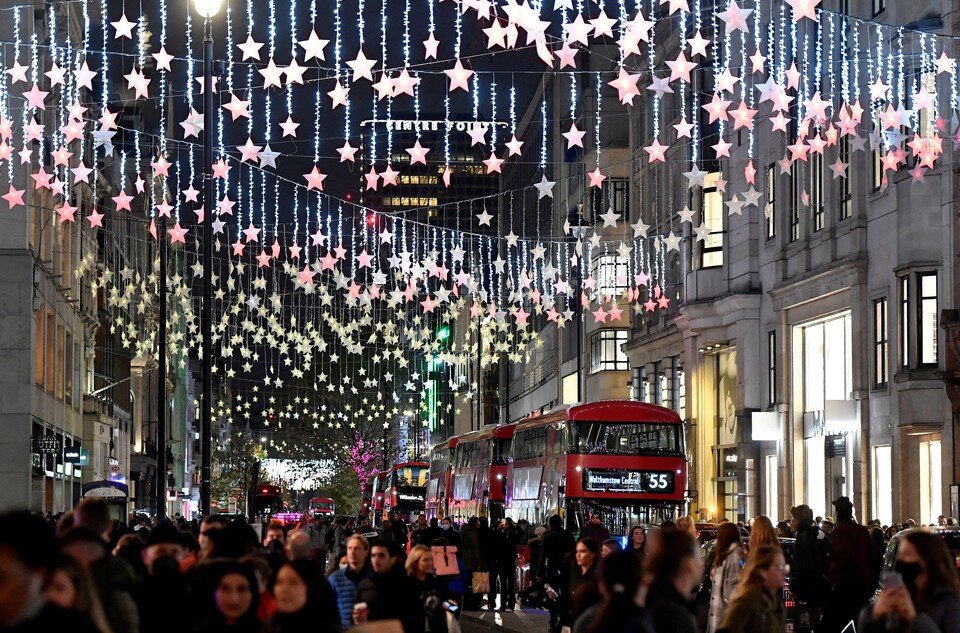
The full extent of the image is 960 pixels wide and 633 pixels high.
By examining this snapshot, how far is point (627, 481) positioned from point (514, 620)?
23.3 feet

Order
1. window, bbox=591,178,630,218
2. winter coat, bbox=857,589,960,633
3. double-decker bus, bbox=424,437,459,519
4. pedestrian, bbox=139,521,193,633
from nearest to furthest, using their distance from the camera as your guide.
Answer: winter coat, bbox=857,589,960,633, pedestrian, bbox=139,521,193,633, double-decker bus, bbox=424,437,459,519, window, bbox=591,178,630,218

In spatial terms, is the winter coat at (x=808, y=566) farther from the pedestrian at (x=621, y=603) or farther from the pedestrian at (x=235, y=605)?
the pedestrian at (x=235, y=605)

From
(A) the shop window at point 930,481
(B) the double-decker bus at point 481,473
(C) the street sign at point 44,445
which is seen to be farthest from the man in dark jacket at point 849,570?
(C) the street sign at point 44,445

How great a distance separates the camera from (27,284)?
44.9 meters

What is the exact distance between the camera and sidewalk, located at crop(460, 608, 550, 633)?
85.5 ft

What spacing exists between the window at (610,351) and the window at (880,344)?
31.5 m

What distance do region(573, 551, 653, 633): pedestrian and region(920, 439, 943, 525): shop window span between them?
1175 inches

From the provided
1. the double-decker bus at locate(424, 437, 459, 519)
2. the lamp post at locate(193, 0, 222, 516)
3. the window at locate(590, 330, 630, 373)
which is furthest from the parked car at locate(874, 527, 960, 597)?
the window at locate(590, 330, 630, 373)

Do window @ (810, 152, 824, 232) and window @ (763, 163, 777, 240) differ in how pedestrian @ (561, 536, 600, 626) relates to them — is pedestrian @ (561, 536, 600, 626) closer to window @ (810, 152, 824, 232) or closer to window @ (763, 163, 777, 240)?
window @ (810, 152, 824, 232)

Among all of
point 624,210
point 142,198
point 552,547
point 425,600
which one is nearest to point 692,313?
point 624,210

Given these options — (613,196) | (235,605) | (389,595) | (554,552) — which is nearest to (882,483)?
(554,552)

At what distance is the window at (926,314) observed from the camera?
36688 mm

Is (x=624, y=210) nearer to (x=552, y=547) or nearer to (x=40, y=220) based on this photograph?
(x=40, y=220)

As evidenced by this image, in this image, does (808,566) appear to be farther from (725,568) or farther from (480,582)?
(480,582)
